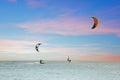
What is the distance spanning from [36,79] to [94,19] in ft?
125

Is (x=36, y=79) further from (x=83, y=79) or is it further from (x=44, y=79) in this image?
(x=83, y=79)

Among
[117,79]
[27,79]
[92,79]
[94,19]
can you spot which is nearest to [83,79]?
[92,79]

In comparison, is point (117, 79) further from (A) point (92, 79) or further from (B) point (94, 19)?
(B) point (94, 19)

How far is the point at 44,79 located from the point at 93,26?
3681 cm

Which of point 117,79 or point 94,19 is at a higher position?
point 94,19

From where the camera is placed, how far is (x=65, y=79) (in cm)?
6394

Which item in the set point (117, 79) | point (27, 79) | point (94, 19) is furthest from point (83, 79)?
point (94, 19)

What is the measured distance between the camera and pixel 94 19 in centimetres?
2922

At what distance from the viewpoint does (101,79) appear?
218 ft

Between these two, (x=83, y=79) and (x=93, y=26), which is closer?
(x=93, y=26)

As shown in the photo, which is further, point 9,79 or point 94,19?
point 9,79

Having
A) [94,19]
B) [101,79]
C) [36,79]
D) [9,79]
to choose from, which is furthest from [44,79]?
[94,19]

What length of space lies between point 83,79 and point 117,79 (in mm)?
7462

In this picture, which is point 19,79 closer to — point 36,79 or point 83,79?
point 36,79
